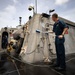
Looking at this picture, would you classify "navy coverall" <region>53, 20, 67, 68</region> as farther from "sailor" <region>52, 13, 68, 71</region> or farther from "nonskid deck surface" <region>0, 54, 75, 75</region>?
"nonskid deck surface" <region>0, 54, 75, 75</region>

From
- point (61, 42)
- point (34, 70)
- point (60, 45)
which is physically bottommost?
point (34, 70)

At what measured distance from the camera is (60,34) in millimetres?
4121

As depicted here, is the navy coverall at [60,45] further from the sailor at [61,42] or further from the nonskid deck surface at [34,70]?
the nonskid deck surface at [34,70]

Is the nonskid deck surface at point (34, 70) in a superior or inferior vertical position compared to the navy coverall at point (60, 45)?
inferior

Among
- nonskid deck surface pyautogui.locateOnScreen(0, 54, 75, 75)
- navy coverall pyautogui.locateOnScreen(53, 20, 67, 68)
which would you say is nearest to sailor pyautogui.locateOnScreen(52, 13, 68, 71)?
navy coverall pyautogui.locateOnScreen(53, 20, 67, 68)

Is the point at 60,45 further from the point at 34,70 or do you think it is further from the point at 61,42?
the point at 34,70

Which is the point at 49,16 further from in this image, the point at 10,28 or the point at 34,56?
the point at 10,28

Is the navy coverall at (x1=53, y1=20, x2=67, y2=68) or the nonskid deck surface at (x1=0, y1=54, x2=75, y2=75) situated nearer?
the nonskid deck surface at (x1=0, y1=54, x2=75, y2=75)

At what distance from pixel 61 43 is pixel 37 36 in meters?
2.29

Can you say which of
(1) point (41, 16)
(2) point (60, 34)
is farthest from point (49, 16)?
(2) point (60, 34)

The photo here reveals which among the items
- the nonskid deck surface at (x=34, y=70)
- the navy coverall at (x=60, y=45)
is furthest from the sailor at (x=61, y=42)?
the nonskid deck surface at (x=34, y=70)

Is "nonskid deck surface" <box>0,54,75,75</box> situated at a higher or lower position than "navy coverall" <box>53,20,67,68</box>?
lower

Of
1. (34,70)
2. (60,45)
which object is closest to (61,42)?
(60,45)

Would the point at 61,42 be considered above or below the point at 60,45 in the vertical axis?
above
